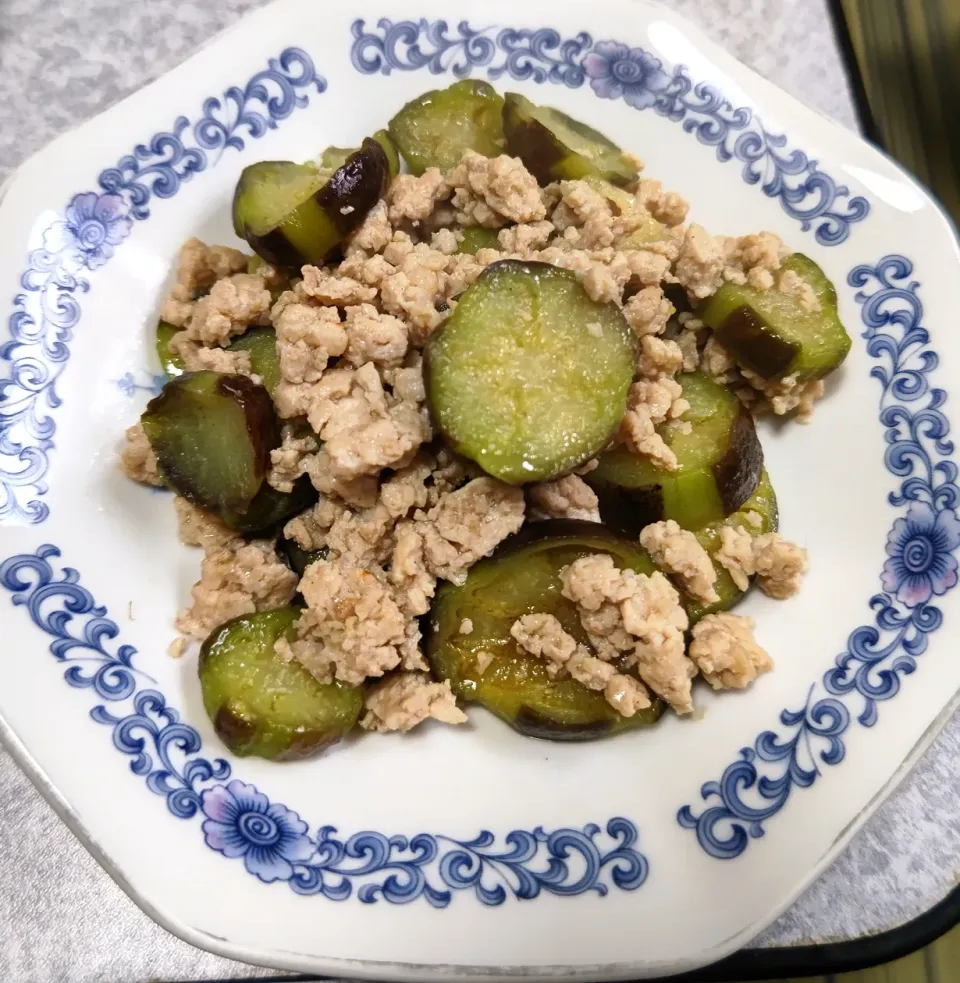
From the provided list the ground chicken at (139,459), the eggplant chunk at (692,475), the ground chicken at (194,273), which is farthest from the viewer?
the ground chicken at (194,273)

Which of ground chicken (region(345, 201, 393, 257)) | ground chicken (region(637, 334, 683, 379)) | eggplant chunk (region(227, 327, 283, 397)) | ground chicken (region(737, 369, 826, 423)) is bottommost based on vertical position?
eggplant chunk (region(227, 327, 283, 397))

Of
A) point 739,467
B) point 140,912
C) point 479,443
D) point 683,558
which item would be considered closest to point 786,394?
point 739,467

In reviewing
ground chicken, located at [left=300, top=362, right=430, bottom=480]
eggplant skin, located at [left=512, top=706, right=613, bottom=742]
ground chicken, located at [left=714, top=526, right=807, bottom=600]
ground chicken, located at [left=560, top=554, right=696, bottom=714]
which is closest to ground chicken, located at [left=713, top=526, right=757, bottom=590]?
ground chicken, located at [left=714, top=526, right=807, bottom=600]

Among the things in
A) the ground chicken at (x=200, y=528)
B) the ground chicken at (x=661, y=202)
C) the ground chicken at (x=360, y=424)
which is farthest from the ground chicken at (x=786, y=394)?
the ground chicken at (x=200, y=528)

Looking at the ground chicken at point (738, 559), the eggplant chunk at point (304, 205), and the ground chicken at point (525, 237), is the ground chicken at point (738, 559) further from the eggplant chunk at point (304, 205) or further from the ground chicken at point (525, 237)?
the eggplant chunk at point (304, 205)

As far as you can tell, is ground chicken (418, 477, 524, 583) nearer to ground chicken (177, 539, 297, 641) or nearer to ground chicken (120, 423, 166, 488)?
ground chicken (177, 539, 297, 641)

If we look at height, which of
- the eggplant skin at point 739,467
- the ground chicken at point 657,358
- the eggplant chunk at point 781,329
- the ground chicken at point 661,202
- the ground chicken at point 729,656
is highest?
the ground chicken at point 661,202

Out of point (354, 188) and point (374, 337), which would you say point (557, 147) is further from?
point (374, 337)

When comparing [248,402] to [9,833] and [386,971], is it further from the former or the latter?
[9,833]
